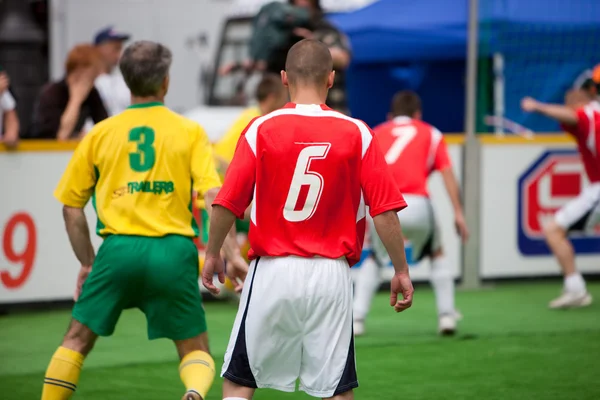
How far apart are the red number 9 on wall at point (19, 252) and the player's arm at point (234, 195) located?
5.19 meters

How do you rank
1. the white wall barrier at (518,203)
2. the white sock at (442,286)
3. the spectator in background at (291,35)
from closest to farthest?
1. the white sock at (442,286)
2. the spectator in background at (291,35)
3. the white wall barrier at (518,203)

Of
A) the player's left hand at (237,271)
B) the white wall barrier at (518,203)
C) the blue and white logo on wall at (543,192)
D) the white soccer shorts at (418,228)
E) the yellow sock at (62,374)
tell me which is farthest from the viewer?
the blue and white logo on wall at (543,192)

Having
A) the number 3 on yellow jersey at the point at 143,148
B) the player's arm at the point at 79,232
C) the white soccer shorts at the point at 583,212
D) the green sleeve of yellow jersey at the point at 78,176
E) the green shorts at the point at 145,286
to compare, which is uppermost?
the number 3 on yellow jersey at the point at 143,148

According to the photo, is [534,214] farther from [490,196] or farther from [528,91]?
[528,91]

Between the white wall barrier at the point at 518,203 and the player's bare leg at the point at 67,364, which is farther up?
the player's bare leg at the point at 67,364

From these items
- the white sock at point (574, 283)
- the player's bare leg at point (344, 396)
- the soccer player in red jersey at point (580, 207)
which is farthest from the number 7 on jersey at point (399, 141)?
the player's bare leg at point (344, 396)

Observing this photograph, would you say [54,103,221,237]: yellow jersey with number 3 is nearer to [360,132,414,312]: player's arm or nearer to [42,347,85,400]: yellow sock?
[42,347,85,400]: yellow sock

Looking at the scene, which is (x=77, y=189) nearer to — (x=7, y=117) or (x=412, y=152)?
(x=412, y=152)

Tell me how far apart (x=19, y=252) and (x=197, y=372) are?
440cm

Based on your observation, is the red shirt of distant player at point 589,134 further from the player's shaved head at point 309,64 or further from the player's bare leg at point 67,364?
the player's bare leg at point 67,364

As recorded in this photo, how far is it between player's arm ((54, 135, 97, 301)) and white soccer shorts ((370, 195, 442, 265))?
11.3ft

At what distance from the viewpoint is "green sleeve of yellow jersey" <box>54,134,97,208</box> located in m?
5.66

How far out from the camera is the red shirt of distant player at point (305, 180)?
4.79m

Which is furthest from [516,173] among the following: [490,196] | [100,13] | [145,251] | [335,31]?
[100,13]
